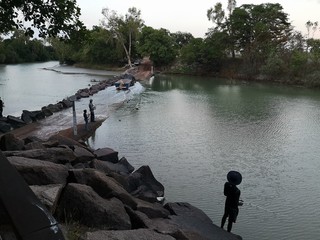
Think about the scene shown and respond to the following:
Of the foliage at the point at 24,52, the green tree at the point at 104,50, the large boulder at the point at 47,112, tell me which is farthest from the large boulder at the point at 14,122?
the foliage at the point at 24,52

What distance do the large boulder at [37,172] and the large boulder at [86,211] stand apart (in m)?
0.76

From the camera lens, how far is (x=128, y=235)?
5848 millimetres

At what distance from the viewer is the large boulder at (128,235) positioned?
17.6 ft

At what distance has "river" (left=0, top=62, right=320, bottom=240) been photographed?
10891mm

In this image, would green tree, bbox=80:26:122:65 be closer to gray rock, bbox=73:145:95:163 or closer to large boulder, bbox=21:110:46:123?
large boulder, bbox=21:110:46:123

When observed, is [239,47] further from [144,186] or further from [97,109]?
[144,186]

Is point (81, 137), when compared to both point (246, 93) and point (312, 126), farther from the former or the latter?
point (246, 93)

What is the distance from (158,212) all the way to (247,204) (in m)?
4.05

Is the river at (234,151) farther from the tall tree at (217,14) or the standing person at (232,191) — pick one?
the tall tree at (217,14)

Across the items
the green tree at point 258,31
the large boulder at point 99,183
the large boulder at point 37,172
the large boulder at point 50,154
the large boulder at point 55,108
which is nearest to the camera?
the large boulder at point 37,172

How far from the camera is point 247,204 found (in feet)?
37.2

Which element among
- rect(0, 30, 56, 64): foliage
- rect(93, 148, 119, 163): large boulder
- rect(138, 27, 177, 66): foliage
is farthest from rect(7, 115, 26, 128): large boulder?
rect(0, 30, 56, 64): foliage

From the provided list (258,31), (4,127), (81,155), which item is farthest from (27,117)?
(258,31)

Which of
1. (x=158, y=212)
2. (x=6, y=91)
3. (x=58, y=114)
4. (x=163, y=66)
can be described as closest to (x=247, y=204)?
(x=158, y=212)
